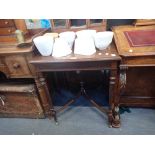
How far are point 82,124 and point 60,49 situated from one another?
0.74 metres

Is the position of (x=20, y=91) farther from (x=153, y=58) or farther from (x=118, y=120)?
(x=153, y=58)

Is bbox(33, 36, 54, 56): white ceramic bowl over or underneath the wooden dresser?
over

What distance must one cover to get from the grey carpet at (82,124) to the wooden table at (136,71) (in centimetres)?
14

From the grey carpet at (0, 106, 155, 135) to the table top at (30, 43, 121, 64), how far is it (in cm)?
68

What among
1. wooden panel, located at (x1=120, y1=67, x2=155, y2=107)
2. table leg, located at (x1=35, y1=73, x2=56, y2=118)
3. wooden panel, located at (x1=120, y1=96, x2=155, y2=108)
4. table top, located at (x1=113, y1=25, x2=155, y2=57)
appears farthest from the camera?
wooden panel, located at (x1=120, y1=96, x2=155, y2=108)

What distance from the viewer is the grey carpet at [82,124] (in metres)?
1.41

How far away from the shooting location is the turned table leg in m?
1.28

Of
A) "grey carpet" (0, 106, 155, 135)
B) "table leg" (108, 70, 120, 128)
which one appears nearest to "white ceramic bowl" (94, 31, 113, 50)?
"table leg" (108, 70, 120, 128)

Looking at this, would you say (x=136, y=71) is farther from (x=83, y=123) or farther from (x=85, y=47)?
(x=83, y=123)

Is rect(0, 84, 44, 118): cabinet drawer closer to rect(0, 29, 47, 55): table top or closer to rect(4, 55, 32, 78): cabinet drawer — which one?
rect(4, 55, 32, 78): cabinet drawer

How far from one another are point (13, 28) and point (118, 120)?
123 cm

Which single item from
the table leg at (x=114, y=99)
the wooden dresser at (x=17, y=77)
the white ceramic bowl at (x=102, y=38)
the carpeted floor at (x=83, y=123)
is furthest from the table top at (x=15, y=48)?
the carpeted floor at (x=83, y=123)

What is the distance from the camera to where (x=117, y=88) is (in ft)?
4.23

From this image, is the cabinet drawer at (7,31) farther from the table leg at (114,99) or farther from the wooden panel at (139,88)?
the wooden panel at (139,88)
